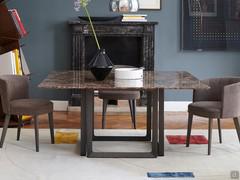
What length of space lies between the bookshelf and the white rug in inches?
46.1

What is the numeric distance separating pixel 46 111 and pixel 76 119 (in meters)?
1.47

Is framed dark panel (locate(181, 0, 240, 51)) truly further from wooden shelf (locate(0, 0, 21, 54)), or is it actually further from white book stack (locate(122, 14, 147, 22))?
wooden shelf (locate(0, 0, 21, 54))

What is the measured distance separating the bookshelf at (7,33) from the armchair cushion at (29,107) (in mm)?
1038

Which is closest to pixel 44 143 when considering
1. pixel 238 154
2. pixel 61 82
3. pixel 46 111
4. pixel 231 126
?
pixel 46 111

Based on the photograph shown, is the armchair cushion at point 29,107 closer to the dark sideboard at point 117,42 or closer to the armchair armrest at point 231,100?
the armchair armrest at point 231,100

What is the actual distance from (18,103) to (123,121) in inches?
66.4

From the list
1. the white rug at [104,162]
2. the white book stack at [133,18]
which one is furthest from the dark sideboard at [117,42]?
the white rug at [104,162]

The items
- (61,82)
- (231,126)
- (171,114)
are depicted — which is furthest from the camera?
(171,114)

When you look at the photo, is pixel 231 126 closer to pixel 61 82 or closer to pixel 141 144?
pixel 141 144

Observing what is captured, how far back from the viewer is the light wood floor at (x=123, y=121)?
5.49m

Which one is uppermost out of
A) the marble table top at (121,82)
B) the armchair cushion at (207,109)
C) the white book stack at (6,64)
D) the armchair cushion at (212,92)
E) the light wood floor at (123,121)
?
the white book stack at (6,64)

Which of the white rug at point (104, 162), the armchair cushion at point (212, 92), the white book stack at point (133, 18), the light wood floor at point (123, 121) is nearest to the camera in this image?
the white rug at point (104, 162)

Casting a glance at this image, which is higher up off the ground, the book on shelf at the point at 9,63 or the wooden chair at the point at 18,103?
the book on shelf at the point at 9,63

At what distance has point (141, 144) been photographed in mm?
4617
